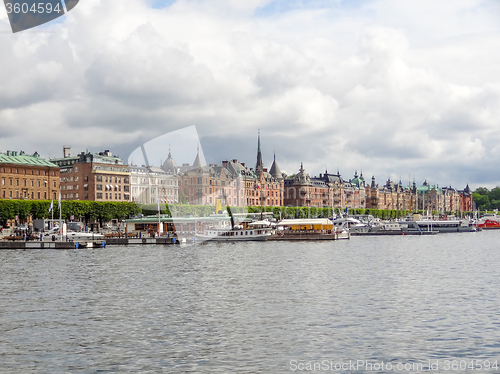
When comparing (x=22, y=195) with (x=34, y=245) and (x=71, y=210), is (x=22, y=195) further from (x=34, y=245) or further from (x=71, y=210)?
(x=34, y=245)

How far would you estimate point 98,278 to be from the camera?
153 feet

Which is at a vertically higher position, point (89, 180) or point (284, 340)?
point (89, 180)

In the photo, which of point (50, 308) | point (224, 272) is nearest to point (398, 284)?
point (224, 272)

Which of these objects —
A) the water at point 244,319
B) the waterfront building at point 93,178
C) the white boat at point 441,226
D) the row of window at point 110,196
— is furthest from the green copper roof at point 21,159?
the water at point 244,319

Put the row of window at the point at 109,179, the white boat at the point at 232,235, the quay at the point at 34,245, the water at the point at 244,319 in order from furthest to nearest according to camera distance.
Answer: the row of window at the point at 109,179 → the white boat at the point at 232,235 → the quay at the point at 34,245 → the water at the point at 244,319

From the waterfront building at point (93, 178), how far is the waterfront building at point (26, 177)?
39.9 ft

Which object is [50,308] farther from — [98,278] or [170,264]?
[170,264]

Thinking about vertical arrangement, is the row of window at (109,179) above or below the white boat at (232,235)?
above

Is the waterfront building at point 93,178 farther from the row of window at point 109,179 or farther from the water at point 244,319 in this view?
the water at point 244,319

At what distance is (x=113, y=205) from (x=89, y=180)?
3473 centimetres

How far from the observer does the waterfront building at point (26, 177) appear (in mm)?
155875

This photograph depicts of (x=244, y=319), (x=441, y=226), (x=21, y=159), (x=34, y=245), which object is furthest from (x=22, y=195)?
(x=244, y=319)

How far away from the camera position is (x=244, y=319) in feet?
96.1

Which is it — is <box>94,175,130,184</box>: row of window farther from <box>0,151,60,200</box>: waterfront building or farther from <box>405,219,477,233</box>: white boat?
<box>405,219,477,233</box>: white boat
